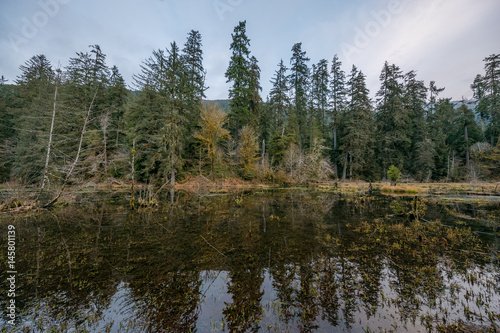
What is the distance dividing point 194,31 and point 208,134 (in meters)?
17.5

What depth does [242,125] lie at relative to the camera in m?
31.5

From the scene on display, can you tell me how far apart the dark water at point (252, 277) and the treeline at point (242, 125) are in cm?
1883

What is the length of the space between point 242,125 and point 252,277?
28315mm

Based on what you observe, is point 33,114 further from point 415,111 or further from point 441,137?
point 441,137

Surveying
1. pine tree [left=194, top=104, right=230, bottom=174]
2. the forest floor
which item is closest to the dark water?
the forest floor

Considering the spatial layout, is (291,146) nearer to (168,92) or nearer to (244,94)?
(244,94)

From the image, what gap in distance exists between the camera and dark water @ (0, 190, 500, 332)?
11.0ft

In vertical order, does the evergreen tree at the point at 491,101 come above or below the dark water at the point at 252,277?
above

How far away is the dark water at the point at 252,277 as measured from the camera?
11.0 ft

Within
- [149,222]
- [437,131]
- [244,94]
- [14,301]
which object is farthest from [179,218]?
[437,131]

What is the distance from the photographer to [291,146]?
3044 cm

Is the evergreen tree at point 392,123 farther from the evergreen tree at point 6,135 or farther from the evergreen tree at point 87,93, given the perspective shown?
the evergreen tree at point 6,135

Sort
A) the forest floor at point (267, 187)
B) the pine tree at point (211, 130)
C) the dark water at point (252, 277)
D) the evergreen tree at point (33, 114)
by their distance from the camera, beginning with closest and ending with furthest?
the dark water at point (252, 277) < the forest floor at point (267, 187) < the evergreen tree at point (33, 114) < the pine tree at point (211, 130)

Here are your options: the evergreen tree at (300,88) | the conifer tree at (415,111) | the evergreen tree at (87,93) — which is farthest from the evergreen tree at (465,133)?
the evergreen tree at (87,93)
